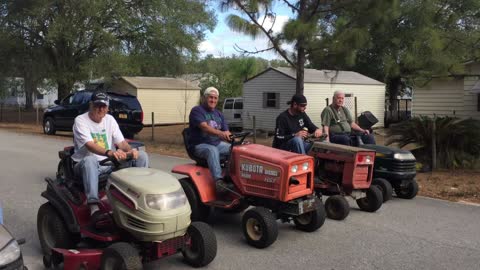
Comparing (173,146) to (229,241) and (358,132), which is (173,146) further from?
(229,241)

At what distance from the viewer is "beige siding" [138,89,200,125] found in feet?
100

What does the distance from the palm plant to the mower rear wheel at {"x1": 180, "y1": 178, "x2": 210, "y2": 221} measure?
7511mm

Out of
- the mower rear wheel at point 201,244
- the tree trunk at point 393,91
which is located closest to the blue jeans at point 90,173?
the mower rear wheel at point 201,244

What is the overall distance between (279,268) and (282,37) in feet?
32.2

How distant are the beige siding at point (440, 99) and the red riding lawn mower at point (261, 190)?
16.2 metres

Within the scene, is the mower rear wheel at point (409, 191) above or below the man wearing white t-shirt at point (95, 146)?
below

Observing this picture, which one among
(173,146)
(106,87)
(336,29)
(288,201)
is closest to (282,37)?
(336,29)

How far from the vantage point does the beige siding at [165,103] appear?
100 ft

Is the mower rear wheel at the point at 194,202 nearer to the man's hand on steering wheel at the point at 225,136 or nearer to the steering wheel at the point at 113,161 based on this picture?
the man's hand on steering wheel at the point at 225,136

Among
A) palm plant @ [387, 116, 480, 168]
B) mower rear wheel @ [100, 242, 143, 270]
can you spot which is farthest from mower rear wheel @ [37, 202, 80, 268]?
palm plant @ [387, 116, 480, 168]

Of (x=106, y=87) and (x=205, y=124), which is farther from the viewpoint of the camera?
(x=106, y=87)

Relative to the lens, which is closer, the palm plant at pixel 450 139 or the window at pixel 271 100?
the palm plant at pixel 450 139

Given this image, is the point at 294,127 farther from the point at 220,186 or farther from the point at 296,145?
the point at 220,186

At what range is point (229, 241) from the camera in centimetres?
595
